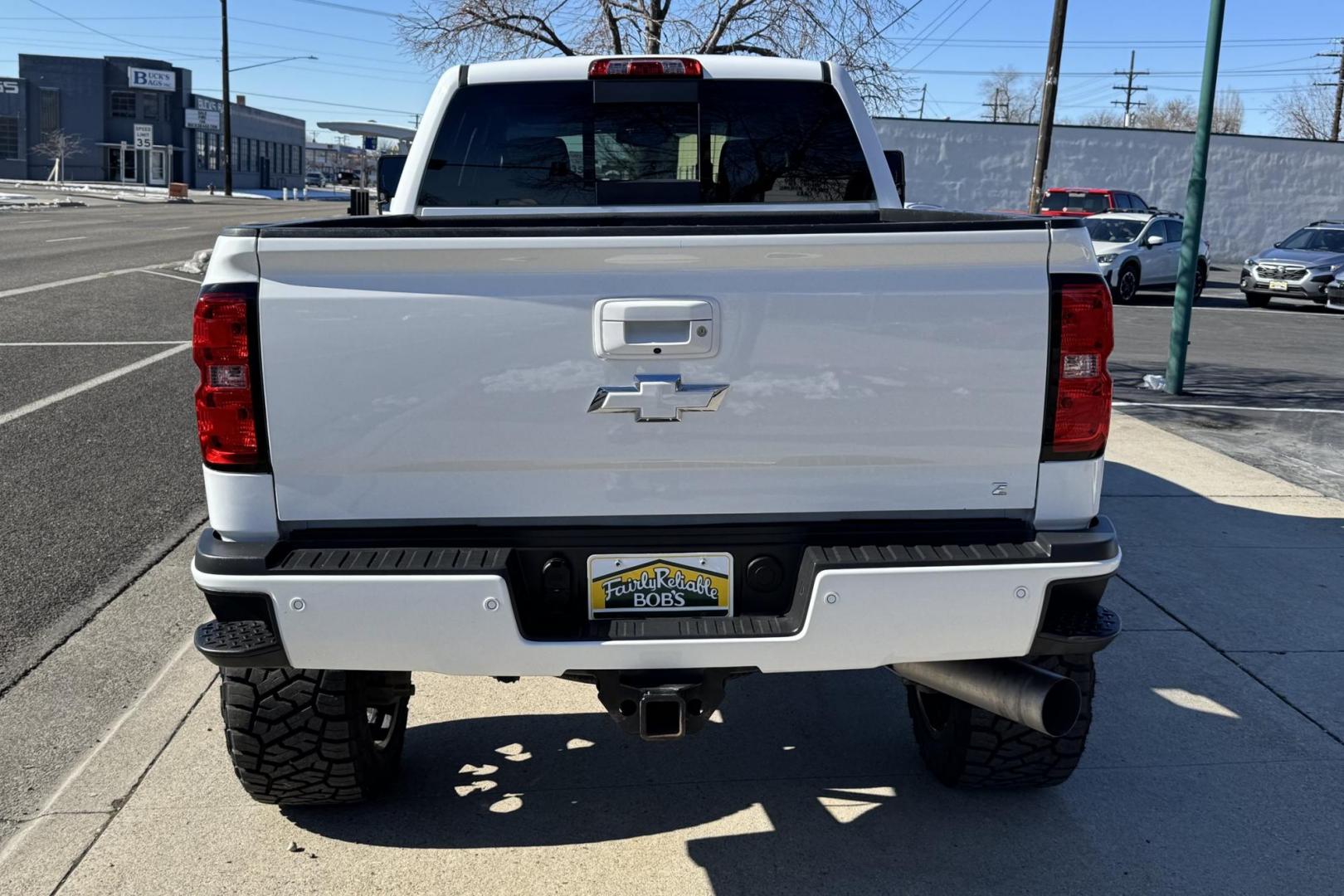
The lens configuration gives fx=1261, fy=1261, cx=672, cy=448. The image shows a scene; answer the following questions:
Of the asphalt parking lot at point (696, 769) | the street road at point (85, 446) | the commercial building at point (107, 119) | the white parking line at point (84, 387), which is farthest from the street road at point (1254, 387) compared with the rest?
the commercial building at point (107, 119)

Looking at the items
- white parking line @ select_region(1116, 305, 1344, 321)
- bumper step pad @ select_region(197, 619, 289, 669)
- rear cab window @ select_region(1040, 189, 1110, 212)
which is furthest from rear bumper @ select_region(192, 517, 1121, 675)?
rear cab window @ select_region(1040, 189, 1110, 212)

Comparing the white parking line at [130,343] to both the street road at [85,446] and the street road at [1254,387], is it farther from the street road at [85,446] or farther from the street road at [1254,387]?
the street road at [1254,387]

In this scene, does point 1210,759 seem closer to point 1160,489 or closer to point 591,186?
point 591,186

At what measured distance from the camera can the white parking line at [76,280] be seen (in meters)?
16.6

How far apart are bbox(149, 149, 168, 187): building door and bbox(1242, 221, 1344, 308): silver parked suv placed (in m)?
65.6

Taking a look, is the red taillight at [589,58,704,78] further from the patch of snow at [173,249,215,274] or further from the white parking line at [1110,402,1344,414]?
the patch of snow at [173,249,215,274]

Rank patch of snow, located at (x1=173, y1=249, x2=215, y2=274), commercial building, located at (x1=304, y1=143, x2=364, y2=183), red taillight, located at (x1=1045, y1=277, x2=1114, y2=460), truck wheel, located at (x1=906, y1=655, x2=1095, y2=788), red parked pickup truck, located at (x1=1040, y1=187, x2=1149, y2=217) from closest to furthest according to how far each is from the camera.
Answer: red taillight, located at (x1=1045, y1=277, x2=1114, y2=460), truck wheel, located at (x1=906, y1=655, x2=1095, y2=788), patch of snow, located at (x1=173, y1=249, x2=215, y2=274), red parked pickup truck, located at (x1=1040, y1=187, x2=1149, y2=217), commercial building, located at (x1=304, y1=143, x2=364, y2=183)

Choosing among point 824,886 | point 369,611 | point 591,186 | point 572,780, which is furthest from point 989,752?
point 591,186

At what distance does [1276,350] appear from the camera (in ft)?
52.6

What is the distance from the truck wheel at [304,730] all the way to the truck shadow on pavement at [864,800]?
0.61ft

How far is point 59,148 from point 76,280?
192 feet

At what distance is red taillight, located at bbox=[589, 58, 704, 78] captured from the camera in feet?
16.8

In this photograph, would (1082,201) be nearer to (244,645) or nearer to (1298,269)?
(1298,269)

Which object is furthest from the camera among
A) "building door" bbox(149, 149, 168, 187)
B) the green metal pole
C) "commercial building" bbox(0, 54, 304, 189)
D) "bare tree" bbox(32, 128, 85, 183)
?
"building door" bbox(149, 149, 168, 187)
